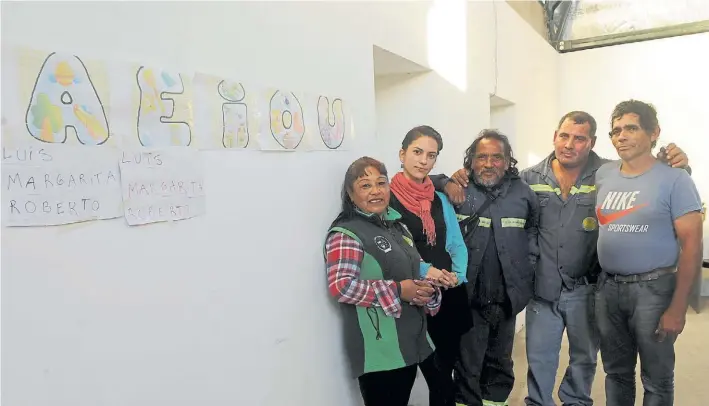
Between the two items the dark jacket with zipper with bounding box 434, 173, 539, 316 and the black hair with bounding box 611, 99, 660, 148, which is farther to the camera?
the dark jacket with zipper with bounding box 434, 173, 539, 316

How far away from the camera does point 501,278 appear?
2.13m

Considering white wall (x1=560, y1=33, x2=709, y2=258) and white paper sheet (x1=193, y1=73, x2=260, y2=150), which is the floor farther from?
white paper sheet (x1=193, y1=73, x2=260, y2=150)

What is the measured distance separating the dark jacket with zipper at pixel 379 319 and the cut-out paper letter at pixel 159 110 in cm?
67

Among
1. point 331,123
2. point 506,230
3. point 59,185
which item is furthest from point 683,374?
point 59,185

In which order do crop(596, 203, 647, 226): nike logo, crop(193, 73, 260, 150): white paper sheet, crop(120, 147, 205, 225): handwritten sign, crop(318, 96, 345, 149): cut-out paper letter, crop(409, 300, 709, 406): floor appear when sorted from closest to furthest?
crop(120, 147, 205, 225): handwritten sign, crop(193, 73, 260, 150): white paper sheet, crop(318, 96, 345, 149): cut-out paper letter, crop(596, 203, 647, 226): nike logo, crop(409, 300, 709, 406): floor

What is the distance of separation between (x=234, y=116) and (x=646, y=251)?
1.53 metres

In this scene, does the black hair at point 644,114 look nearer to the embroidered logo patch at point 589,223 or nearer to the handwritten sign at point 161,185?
the embroidered logo patch at point 589,223

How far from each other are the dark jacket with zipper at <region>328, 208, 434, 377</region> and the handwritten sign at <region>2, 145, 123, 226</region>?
0.81 meters

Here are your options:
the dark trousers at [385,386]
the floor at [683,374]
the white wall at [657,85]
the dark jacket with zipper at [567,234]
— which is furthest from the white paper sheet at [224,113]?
the white wall at [657,85]

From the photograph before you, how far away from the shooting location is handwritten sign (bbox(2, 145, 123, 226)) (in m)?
0.94

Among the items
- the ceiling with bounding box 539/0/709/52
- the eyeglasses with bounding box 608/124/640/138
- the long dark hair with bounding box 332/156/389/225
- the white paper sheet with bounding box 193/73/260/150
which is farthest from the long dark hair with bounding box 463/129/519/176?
the ceiling with bounding box 539/0/709/52

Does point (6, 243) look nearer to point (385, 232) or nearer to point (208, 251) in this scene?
point (208, 251)

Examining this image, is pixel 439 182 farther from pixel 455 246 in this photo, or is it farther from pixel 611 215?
pixel 611 215

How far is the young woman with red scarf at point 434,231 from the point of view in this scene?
6.49 feet
